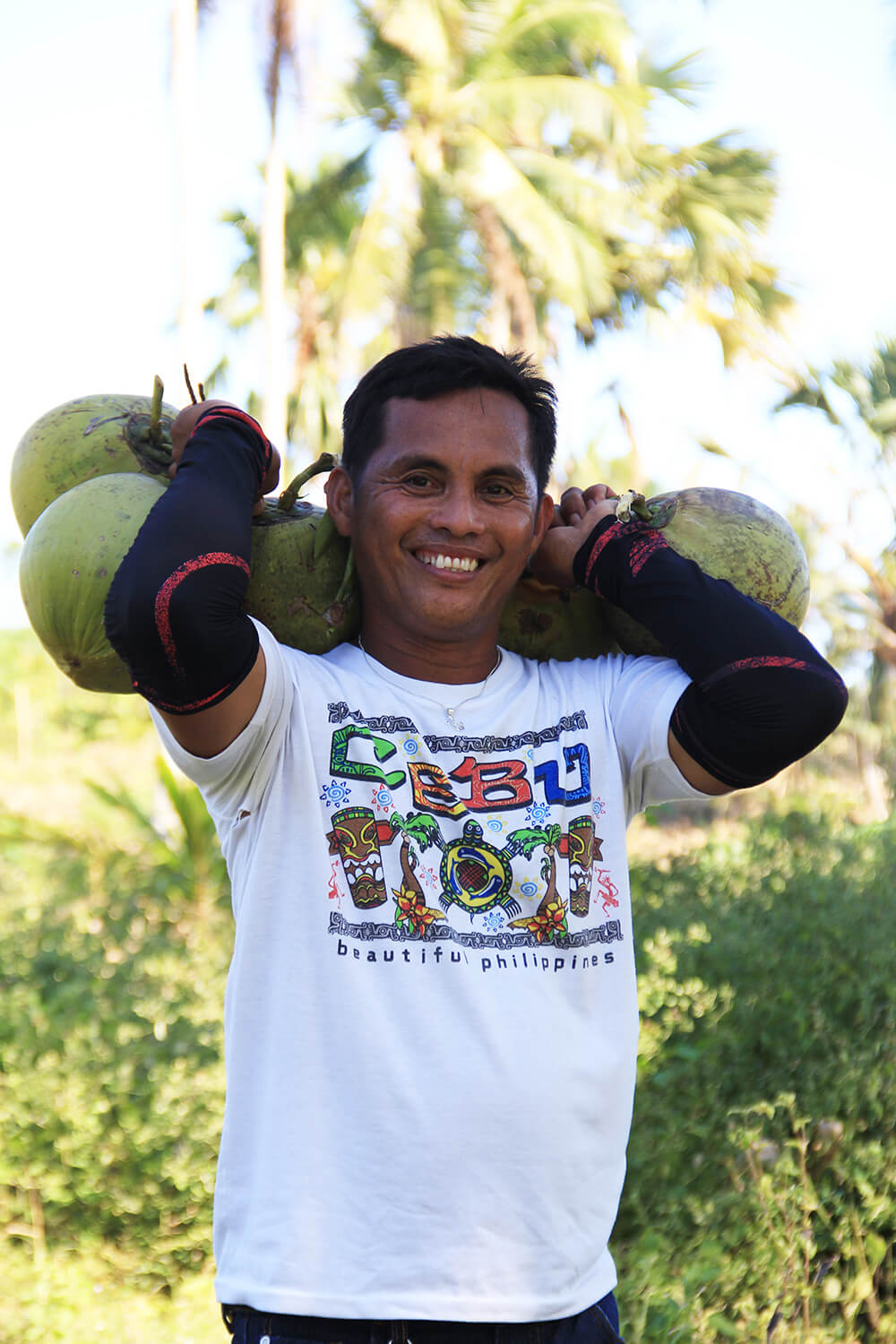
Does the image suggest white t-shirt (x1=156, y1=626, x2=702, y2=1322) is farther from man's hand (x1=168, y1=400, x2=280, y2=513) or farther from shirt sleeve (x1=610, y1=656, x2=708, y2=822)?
man's hand (x1=168, y1=400, x2=280, y2=513)

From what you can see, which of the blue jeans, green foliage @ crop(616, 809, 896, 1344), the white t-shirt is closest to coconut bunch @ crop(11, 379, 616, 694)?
the white t-shirt

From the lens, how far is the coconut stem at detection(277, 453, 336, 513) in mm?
1705

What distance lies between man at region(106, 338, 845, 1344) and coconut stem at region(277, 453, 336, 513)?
0.05 meters

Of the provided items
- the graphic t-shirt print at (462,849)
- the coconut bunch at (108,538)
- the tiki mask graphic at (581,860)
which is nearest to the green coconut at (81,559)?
the coconut bunch at (108,538)

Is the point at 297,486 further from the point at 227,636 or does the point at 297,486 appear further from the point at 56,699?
the point at 56,699

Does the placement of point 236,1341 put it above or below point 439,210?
below

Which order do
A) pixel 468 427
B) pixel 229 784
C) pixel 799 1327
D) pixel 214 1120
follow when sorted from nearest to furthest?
1. pixel 229 784
2. pixel 468 427
3. pixel 799 1327
4. pixel 214 1120

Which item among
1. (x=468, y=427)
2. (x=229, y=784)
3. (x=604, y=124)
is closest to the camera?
(x=229, y=784)

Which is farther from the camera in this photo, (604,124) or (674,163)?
(674,163)

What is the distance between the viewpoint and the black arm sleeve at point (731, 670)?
156 cm

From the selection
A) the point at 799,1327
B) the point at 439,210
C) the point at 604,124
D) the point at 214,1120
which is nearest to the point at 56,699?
the point at 439,210

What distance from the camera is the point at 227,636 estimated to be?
1349 mm

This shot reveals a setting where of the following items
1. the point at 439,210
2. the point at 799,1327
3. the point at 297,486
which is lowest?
the point at 799,1327

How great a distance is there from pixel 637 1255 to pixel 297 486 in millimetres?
2394
